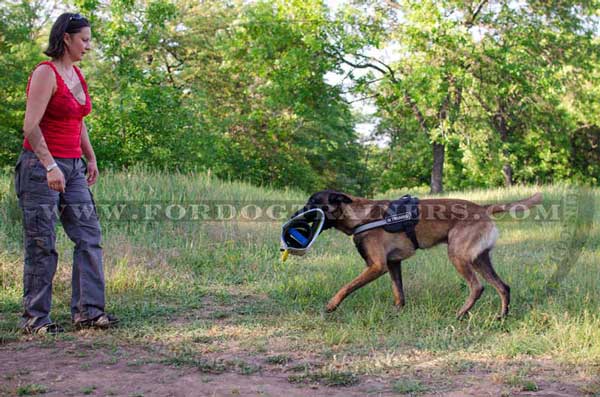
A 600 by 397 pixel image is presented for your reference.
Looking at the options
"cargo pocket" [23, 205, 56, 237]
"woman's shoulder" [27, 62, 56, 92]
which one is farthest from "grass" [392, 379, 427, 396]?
"woman's shoulder" [27, 62, 56, 92]

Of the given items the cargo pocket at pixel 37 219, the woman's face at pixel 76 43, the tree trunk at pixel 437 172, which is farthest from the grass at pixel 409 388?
the tree trunk at pixel 437 172

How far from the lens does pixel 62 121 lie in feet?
15.1

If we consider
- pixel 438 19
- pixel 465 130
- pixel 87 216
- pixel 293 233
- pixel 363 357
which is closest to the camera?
pixel 363 357

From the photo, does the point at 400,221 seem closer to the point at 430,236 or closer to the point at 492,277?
the point at 430,236

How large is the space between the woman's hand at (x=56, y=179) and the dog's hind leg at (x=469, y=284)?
11.3ft

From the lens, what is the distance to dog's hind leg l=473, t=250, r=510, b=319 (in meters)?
5.38

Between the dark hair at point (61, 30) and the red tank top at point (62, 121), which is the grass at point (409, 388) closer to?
the red tank top at point (62, 121)

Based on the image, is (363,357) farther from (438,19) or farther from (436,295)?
(438,19)

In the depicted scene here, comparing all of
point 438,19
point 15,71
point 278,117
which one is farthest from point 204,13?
point 438,19

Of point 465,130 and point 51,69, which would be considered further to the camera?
point 465,130

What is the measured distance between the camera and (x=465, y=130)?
2223cm

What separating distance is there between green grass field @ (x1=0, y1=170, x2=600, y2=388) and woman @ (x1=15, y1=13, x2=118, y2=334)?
1.18ft

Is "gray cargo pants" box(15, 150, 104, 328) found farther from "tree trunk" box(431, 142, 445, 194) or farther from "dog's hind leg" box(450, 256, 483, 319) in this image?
"tree trunk" box(431, 142, 445, 194)

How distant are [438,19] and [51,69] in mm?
17744
